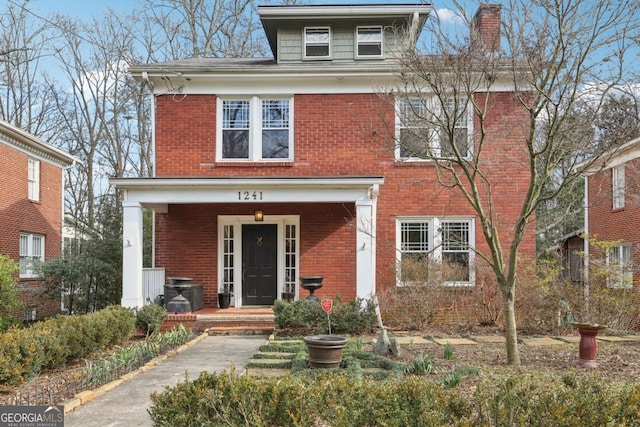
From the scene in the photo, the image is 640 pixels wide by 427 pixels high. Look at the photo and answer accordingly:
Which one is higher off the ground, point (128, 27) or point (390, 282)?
point (128, 27)

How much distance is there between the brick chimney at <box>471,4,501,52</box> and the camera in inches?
328

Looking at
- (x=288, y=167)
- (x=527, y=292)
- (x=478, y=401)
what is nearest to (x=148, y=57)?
(x=288, y=167)

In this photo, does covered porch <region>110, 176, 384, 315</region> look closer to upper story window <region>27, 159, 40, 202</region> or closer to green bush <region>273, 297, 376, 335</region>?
green bush <region>273, 297, 376, 335</region>

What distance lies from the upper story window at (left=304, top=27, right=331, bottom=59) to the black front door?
16.8ft

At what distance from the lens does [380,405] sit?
4660mm

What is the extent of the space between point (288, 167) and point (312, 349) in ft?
24.0

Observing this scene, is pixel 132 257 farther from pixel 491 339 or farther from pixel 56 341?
pixel 491 339

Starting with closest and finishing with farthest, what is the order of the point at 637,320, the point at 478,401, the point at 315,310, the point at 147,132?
the point at 478,401 → the point at 315,310 → the point at 637,320 → the point at 147,132

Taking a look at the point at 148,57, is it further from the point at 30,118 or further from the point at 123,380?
the point at 123,380

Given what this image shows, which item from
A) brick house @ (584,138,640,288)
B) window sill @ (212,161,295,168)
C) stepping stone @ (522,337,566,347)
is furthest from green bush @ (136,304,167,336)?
Answer: brick house @ (584,138,640,288)

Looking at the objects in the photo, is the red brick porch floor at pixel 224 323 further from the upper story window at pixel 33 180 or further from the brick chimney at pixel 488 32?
the upper story window at pixel 33 180

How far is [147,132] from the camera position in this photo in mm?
29531

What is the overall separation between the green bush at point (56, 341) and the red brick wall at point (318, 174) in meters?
3.98

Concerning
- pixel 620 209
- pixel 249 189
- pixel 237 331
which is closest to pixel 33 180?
pixel 249 189
